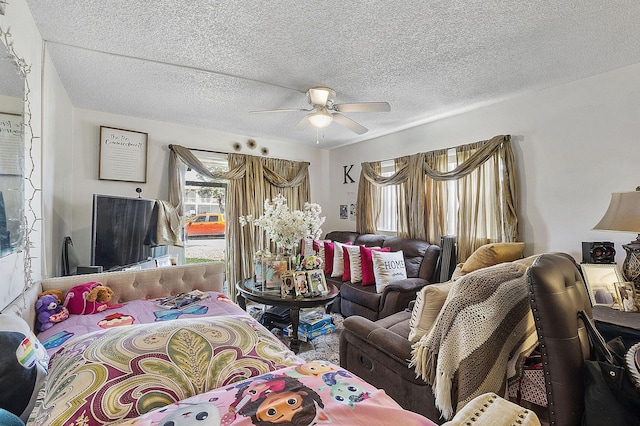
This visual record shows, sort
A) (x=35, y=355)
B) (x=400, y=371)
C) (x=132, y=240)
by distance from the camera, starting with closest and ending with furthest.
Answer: (x=35, y=355) < (x=400, y=371) < (x=132, y=240)

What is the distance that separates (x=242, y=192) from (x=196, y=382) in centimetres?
377

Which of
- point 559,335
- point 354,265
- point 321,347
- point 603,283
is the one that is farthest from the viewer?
point 354,265

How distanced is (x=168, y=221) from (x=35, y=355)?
2566 mm

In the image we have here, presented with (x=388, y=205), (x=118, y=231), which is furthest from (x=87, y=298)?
(x=388, y=205)

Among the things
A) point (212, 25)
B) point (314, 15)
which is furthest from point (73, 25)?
point (314, 15)

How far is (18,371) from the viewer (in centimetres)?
97

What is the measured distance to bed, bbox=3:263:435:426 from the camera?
0.76m

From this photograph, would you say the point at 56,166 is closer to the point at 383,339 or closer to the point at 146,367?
the point at 146,367

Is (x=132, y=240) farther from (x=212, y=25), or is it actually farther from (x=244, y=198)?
(x=212, y=25)

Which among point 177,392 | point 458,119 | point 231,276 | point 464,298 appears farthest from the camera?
point 231,276

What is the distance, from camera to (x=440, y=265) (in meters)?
3.37

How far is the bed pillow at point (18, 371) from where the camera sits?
921mm

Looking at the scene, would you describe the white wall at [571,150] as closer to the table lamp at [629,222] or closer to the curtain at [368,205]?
the table lamp at [629,222]

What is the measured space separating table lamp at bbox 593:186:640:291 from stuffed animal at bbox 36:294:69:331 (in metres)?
3.59
